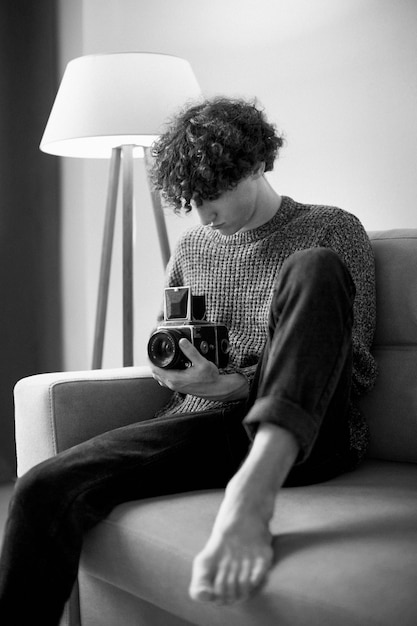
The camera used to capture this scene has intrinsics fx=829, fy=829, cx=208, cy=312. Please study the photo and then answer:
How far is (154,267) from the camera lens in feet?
9.20

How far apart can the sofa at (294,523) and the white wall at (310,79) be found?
0.40m

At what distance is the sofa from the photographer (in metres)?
1.00

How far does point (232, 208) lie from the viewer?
1.57 metres

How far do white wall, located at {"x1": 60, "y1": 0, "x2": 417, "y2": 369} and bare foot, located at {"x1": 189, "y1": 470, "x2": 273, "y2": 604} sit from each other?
1.07 meters

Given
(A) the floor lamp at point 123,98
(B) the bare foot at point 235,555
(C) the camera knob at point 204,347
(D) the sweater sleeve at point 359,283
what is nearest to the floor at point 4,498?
(A) the floor lamp at point 123,98

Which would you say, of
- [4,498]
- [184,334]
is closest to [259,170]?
[184,334]

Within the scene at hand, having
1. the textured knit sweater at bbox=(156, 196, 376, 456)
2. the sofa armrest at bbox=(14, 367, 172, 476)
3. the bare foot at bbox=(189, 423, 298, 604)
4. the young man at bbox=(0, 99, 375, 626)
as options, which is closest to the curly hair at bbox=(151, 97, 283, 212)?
the young man at bbox=(0, 99, 375, 626)

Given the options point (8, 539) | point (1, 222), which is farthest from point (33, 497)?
point (1, 222)

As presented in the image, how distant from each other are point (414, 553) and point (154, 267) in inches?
73.4

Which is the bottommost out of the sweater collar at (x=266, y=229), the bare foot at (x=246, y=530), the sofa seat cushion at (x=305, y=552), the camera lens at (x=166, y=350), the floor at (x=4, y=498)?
the floor at (x=4, y=498)

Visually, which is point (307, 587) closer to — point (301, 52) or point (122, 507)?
point (122, 507)

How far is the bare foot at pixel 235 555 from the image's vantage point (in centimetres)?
100

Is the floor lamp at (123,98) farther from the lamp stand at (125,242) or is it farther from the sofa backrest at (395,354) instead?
the sofa backrest at (395,354)

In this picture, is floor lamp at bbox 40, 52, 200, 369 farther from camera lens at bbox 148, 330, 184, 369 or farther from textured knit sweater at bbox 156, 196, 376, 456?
camera lens at bbox 148, 330, 184, 369
